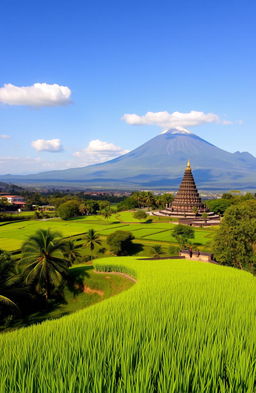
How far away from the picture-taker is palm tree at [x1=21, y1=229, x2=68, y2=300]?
30.6 m

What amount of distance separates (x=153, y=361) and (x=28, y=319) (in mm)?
22018

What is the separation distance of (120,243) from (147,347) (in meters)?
47.8

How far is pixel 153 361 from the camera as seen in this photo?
9172mm

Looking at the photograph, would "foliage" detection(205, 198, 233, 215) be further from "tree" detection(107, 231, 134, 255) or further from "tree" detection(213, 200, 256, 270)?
"tree" detection(213, 200, 256, 270)

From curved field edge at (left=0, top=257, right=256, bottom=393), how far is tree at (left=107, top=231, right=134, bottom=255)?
3705 centimetres

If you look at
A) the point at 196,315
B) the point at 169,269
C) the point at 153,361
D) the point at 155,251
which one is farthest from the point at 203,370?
the point at 155,251

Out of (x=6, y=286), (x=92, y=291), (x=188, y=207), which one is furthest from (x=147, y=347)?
(x=188, y=207)

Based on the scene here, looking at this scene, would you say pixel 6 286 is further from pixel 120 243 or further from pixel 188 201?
pixel 188 201

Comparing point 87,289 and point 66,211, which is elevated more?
point 66,211

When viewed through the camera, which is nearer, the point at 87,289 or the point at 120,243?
the point at 87,289

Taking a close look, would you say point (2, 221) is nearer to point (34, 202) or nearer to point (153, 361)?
point (34, 202)

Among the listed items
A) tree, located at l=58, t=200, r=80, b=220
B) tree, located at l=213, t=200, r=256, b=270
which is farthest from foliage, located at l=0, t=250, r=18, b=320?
tree, located at l=58, t=200, r=80, b=220

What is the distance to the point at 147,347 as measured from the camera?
10.1 meters

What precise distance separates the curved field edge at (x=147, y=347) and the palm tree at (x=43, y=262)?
14.3 m
